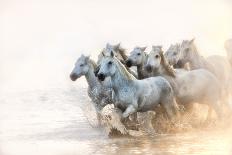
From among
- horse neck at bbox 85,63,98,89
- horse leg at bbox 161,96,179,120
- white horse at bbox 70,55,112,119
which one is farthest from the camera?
horse neck at bbox 85,63,98,89

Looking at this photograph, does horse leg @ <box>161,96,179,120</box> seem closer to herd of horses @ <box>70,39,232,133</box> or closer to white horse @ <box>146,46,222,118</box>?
herd of horses @ <box>70,39,232,133</box>

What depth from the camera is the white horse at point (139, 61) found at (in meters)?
17.0

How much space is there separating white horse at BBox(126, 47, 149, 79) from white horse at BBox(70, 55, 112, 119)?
27.8 inches

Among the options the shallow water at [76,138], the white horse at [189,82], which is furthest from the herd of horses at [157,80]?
the shallow water at [76,138]

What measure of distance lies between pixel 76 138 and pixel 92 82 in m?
2.13

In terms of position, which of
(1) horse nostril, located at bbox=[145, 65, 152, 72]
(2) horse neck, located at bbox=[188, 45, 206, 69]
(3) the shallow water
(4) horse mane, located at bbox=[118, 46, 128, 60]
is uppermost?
(4) horse mane, located at bbox=[118, 46, 128, 60]

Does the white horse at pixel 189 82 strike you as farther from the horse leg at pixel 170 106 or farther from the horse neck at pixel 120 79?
the horse neck at pixel 120 79

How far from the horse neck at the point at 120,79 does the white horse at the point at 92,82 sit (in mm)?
1645

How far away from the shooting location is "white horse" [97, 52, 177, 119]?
15.5 meters

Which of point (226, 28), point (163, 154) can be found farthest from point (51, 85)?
point (163, 154)

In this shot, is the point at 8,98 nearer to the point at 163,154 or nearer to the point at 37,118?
the point at 37,118

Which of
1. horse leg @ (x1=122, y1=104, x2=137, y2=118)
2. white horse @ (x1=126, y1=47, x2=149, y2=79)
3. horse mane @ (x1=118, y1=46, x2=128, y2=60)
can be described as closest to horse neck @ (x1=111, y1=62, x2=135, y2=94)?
horse leg @ (x1=122, y1=104, x2=137, y2=118)

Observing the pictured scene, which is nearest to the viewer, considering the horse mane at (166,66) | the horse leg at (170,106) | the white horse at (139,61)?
the horse leg at (170,106)

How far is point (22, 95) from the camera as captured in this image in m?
27.5
